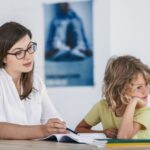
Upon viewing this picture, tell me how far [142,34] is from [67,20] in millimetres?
766

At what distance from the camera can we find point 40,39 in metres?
4.20

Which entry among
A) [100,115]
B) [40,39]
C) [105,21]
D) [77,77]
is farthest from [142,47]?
[100,115]

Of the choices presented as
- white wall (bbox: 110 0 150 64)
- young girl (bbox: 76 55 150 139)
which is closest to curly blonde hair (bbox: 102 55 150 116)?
young girl (bbox: 76 55 150 139)

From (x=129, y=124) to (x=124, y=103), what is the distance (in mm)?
164

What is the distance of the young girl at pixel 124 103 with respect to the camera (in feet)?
5.91

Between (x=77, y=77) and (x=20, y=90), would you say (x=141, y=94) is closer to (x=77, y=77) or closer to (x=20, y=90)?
(x=20, y=90)

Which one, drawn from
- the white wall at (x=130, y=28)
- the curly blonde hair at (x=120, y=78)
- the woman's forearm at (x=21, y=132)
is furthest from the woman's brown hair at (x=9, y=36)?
the white wall at (x=130, y=28)

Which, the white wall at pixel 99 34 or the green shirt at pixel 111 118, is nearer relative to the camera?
the green shirt at pixel 111 118

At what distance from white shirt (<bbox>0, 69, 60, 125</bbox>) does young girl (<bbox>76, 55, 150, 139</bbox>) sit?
20 centimetres

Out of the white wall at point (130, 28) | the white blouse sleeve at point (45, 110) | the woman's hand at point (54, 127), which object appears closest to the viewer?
the woman's hand at point (54, 127)

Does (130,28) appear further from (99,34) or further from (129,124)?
(129,124)

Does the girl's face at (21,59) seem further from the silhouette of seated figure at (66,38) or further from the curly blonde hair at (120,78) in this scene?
the silhouette of seated figure at (66,38)

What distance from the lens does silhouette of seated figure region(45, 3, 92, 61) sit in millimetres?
4066

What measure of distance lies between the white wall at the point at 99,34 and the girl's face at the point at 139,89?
6.25 feet
